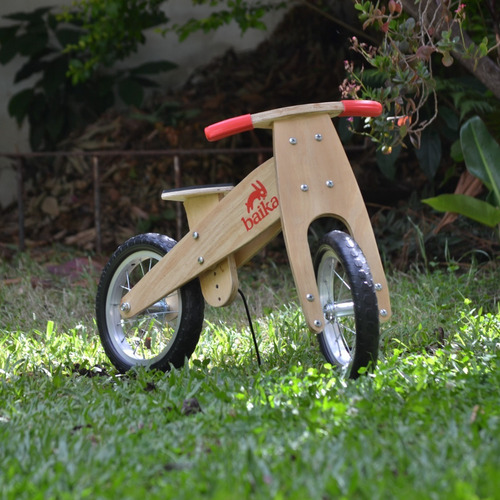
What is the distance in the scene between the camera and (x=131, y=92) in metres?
7.23

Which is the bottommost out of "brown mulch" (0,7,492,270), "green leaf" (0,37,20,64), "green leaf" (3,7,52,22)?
"brown mulch" (0,7,492,270)

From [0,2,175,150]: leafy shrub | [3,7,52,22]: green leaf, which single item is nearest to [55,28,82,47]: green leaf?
[0,2,175,150]: leafy shrub

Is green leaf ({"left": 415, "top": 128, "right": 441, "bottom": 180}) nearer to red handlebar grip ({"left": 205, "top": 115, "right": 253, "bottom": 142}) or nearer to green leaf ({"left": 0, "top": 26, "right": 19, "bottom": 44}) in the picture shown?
red handlebar grip ({"left": 205, "top": 115, "right": 253, "bottom": 142})

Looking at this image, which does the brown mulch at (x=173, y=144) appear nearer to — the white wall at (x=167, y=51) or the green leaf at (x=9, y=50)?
the white wall at (x=167, y=51)

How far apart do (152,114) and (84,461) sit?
18.3ft

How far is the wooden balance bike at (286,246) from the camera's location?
289 centimetres

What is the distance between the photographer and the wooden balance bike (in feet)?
9.50

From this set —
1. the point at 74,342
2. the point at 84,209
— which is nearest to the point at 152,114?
the point at 84,209

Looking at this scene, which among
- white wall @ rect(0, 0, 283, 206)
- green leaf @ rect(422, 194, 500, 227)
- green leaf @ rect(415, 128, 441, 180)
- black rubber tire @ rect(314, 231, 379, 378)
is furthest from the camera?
white wall @ rect(0, 0, 283, 206)

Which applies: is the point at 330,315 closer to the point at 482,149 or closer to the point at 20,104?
the point at 482,149

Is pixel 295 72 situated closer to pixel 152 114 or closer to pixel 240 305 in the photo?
pixel 152 114

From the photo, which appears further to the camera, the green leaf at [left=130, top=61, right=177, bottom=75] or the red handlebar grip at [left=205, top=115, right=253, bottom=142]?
the green leaf at [left=130, top=61, right=177, bottom=75]

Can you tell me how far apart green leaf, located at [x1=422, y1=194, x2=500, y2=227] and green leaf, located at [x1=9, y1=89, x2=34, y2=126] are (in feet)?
13.9

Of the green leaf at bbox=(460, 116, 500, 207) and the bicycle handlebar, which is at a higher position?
the bicycle handlebar
